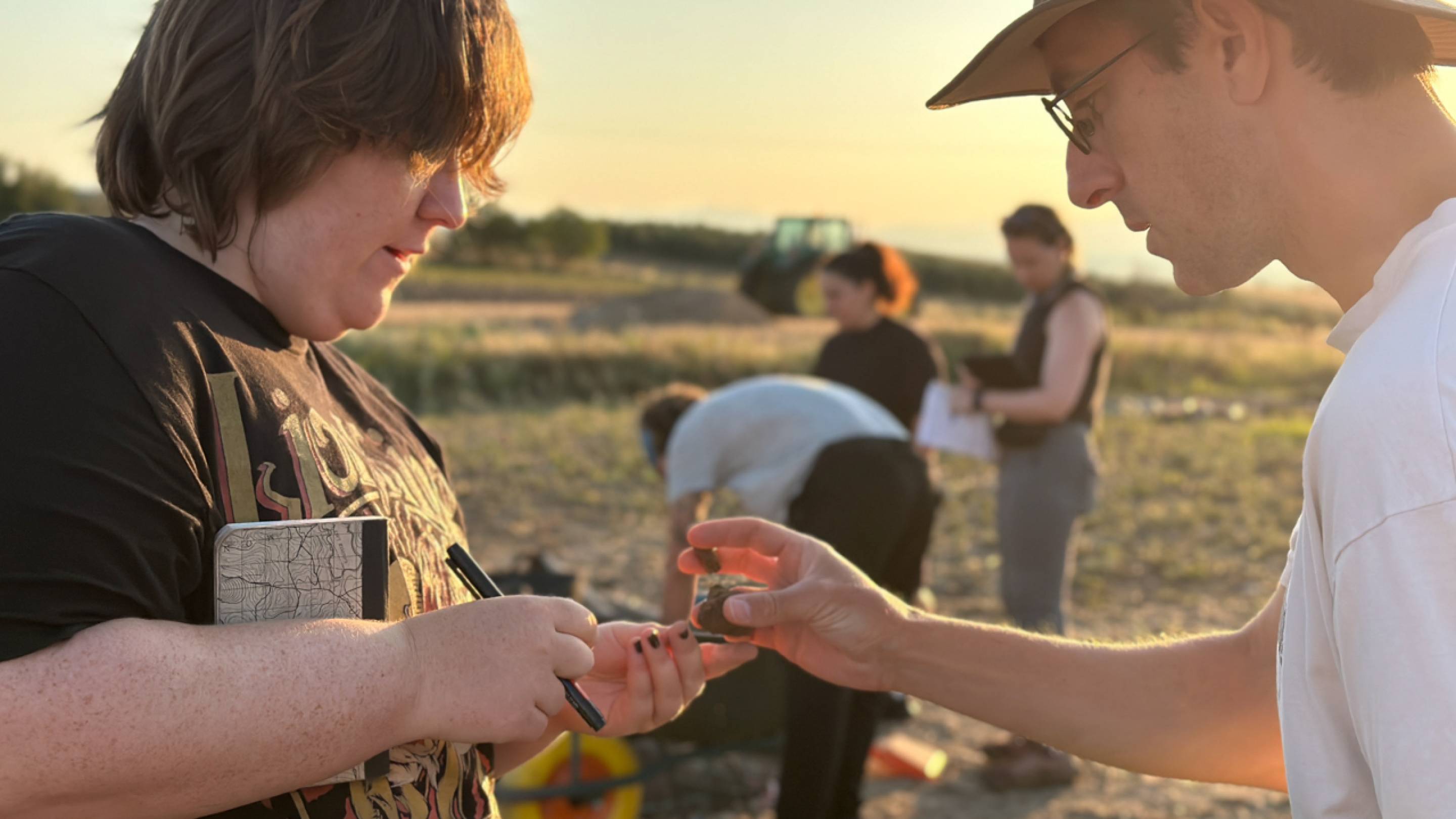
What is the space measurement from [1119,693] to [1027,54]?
40.2 inches

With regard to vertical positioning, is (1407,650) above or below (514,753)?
above

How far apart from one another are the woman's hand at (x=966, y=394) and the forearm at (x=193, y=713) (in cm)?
417

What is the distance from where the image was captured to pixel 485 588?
1587mm

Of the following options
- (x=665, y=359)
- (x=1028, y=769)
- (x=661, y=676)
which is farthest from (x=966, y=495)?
(x=661, y=676)

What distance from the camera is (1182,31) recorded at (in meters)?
1.41

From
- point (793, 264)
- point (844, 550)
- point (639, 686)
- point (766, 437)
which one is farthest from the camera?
point (793, 264)

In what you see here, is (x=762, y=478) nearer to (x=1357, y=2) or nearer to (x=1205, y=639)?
(x=1205, y=639)

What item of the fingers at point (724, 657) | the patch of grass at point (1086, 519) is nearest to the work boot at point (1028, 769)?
the patch of grass at point (1086, 519)

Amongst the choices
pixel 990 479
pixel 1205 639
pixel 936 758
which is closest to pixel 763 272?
pixel 990 479

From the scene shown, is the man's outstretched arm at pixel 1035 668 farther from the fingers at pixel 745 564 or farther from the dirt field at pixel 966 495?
the dirt field at pixel 966 495

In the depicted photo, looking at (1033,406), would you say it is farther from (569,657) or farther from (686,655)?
(569,657)

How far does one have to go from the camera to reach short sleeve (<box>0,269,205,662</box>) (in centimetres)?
110

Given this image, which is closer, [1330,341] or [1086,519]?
[1330,341]

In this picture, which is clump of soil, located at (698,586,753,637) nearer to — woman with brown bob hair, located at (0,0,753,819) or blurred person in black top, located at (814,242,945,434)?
woman with brown bob hair, located at (0,0,753,819)
